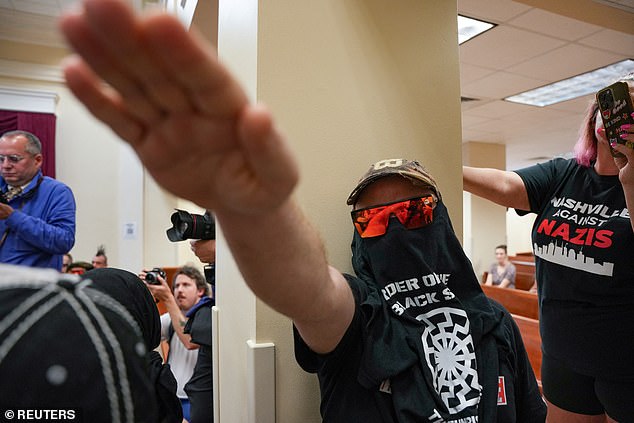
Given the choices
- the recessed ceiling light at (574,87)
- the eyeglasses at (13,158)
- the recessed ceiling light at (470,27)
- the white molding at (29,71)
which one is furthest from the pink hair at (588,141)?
the white molding at (29,71)

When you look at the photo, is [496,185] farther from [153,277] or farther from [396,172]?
[153,277]

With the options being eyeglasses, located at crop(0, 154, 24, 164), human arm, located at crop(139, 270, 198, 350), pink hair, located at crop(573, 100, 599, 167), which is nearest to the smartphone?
pink hair, located at crop(573, 100, 599, 167)

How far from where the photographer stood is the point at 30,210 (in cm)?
204

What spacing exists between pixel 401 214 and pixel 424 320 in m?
0.24

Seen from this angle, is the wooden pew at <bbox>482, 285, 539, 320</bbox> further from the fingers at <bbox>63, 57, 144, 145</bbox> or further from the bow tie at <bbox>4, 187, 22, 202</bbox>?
the fingers at <bbox>63, 57, 144, 145</bbox>

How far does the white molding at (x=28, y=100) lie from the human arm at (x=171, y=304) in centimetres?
309

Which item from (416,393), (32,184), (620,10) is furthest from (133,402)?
(620,10)

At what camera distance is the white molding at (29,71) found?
14.0ft

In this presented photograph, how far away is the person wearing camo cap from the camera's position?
13.7 inches

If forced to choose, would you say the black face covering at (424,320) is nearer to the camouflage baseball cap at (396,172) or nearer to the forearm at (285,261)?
the camouflage baseball cap at (396,172)

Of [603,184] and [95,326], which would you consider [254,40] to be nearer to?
[95,326]

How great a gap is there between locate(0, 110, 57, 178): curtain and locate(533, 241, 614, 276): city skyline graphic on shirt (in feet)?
14.6

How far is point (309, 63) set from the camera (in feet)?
3.88

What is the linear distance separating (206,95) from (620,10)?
351 cm
